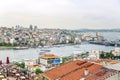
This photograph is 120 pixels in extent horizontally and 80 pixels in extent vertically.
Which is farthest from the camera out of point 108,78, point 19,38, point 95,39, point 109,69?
point 95,39

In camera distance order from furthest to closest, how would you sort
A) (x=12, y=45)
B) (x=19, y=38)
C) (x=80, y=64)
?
(x=19, y=38) < (x=12, y=45) < (x=80, y=64)

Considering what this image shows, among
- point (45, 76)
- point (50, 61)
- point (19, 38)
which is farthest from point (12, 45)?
point (45, 76)

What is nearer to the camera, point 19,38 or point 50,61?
point 50,61

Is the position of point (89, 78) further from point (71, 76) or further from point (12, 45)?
point (12, 45)

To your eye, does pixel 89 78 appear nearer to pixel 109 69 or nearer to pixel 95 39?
pixel 109 69

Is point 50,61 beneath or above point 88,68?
beneath

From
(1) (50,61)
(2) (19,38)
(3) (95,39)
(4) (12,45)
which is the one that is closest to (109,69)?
(1) (50,61)
